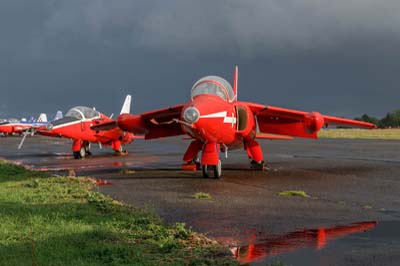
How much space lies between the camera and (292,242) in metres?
6.29

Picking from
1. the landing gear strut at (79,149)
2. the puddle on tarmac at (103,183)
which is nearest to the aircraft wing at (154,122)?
the puddle on tarmac at (103,183)

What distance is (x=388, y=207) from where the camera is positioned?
9.30m

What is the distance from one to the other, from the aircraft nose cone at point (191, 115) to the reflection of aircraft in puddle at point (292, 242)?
6471mm

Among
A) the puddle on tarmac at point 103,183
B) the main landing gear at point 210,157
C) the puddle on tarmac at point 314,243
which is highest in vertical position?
the main landing gear at point 210,157

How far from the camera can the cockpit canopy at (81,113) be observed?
25516 mm

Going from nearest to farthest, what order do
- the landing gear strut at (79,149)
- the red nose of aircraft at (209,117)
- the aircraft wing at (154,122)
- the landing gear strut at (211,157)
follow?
the red nose of aircraft at (209,117) → the landing gear strut at (211,157) → the aircraft wing at (154,122) → the landing gear strut at (79,149)

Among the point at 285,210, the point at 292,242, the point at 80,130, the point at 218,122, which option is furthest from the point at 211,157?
the point at 80,130

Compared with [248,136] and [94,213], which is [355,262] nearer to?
[94,213]

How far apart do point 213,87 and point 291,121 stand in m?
4.15

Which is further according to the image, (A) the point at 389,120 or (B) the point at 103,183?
(A) the point at 389,120

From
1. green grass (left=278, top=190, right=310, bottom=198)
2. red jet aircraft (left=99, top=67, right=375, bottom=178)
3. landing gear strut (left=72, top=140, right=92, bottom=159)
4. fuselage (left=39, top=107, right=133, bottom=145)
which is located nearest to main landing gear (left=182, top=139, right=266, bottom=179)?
red jet aircraft (left=99, top=67, right=375, bottom=178)

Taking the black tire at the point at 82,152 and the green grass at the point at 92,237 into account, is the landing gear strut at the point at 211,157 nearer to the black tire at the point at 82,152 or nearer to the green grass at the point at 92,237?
the green grass at the point at 92,237

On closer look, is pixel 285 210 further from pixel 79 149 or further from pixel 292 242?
pixel 79 149

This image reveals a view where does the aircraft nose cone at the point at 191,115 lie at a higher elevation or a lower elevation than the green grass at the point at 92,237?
higher
